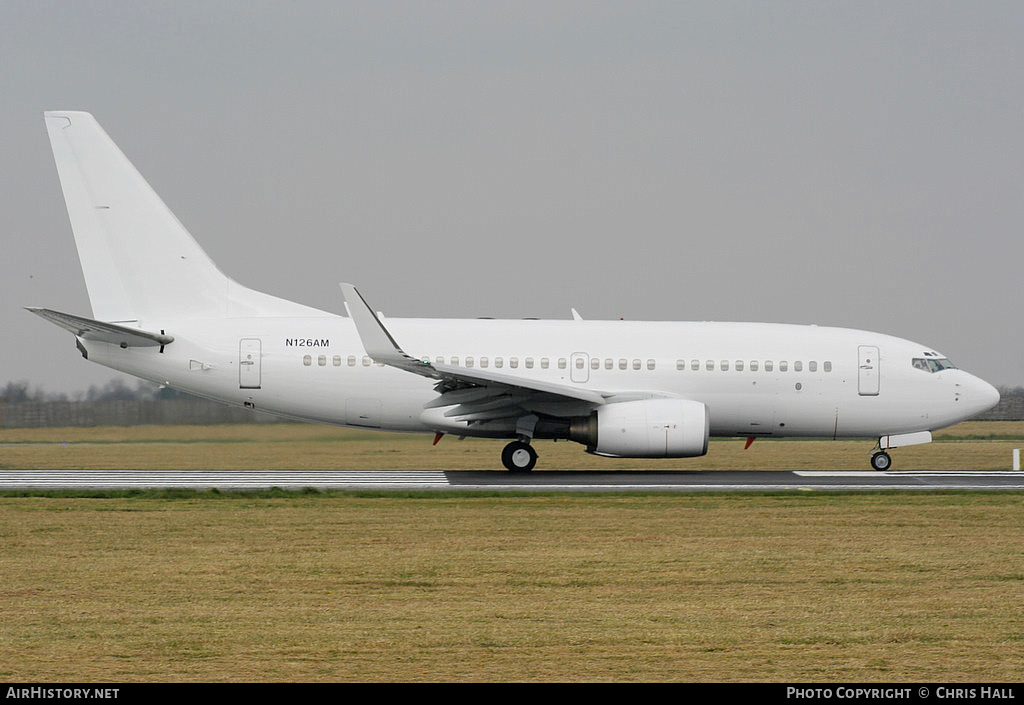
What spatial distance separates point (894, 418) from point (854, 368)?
1.45 meters

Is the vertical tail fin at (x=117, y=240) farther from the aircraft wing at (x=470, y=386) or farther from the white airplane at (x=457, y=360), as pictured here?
the aircraft wing at (x=470, y=386)

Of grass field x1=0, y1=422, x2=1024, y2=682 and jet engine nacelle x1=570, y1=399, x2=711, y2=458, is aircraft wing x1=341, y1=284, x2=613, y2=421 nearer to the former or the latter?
jet engine nacelle x1=570, y1=399, x2=711, y2=458

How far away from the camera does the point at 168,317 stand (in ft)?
83.1

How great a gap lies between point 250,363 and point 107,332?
2.94 m

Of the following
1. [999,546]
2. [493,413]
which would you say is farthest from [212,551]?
[493,413]

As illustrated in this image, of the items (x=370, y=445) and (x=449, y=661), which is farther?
(x=370, y=445)

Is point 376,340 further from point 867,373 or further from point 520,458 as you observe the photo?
point 867,373

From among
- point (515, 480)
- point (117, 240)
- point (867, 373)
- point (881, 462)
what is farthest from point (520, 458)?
point (117, 240)

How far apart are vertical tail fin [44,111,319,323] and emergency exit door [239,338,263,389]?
50.8 inches

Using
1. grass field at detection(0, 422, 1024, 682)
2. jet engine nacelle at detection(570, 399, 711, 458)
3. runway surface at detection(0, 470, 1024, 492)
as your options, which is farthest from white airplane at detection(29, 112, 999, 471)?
grass field at detection(0, 422, 1024, 682)

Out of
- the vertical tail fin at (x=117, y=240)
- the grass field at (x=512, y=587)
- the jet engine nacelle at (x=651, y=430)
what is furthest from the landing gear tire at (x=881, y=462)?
the vertical tail fin at (x=117, y=240)

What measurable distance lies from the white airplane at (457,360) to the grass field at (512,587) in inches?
217

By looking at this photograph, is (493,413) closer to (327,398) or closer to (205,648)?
(327,398)
